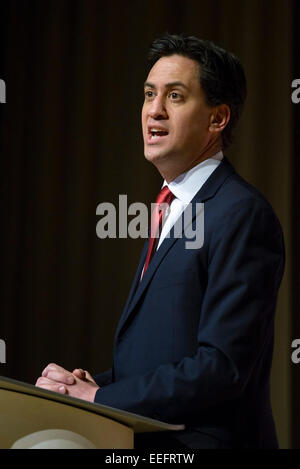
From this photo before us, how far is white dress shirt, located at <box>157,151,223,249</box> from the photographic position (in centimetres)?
132

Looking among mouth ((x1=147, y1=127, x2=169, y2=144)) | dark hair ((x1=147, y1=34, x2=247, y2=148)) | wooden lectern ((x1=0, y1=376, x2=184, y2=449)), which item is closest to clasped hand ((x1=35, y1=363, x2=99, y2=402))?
wooden lectern ((x1=0, y1=376, x2=184, y2=449))

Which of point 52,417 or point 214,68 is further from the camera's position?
point 214,68

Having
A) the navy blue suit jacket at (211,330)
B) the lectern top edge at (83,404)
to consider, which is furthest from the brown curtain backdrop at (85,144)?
the lectern top edge at (83,404)

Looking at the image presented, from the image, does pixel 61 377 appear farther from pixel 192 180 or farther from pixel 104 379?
pixel 192 180

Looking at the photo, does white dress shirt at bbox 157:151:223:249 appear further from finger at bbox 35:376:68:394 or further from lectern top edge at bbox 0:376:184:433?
lectern top edge at bbox 0:376:184:433

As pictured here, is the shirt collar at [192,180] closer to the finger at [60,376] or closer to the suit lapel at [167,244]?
the suit lapel at [167,244]

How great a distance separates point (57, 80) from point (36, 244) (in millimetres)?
679

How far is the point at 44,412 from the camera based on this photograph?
2.68 ft

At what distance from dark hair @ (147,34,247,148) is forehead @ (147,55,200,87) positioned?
0.01m

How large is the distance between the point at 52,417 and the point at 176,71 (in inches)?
31.0

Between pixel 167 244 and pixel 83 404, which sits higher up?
pixel 167 244

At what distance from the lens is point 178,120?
1342mm

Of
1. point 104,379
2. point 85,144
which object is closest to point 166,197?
point 104,379

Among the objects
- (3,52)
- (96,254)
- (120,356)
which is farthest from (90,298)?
(120,356)
